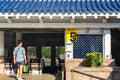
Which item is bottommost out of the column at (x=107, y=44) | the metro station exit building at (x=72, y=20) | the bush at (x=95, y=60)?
the bush at (x=95, y=60)

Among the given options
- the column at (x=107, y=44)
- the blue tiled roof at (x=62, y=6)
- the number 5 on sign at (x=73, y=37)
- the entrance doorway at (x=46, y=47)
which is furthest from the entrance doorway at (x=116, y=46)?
the number 5 on sign at (x=73, y=37)

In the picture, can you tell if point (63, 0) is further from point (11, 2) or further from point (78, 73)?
point (78, 73)

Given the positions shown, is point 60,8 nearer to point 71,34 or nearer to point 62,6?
point 62,6

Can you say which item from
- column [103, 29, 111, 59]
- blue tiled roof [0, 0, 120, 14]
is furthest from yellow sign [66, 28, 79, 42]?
column [103, 29, 111, 59]

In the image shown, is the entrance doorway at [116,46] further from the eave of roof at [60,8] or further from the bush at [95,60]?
the bush at [95,60]

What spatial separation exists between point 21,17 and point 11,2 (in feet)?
9.22

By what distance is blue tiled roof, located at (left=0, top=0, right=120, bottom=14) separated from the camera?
Result: 1659 centimetres

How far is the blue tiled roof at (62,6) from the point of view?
16.6 metres

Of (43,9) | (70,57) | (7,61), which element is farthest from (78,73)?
(7,61)

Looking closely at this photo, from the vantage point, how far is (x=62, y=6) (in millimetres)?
18000

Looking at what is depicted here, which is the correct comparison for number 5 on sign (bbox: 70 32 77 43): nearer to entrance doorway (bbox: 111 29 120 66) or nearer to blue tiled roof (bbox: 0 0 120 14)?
blue tiled roof (bbox: 0 0 120 14)

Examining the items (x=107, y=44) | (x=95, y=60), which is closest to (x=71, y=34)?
(x=107, y=44)

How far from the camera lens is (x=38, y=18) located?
1659 centimetres

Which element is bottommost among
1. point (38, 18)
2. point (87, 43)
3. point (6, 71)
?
point (6, 71)
